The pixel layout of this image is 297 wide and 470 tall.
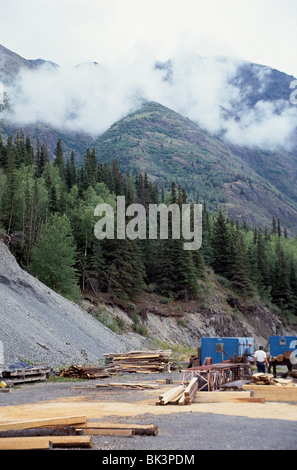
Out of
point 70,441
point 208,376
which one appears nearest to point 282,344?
point 208,376

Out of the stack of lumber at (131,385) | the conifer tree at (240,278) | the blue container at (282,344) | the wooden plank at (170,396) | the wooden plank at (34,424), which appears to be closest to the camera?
the wooden plank at (34,424)

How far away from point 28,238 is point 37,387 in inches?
1622

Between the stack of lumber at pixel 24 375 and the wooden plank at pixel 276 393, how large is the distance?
30.3 feet

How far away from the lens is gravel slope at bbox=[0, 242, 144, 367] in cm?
2430

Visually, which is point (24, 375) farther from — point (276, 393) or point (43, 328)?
point (276, 393)

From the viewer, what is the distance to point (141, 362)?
26859mm

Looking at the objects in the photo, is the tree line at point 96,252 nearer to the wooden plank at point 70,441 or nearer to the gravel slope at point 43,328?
the gravel slope at point 43,328

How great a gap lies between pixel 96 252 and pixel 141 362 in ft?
115

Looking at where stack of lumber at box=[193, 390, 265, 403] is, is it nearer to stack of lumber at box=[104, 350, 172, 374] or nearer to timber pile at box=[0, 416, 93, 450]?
timber pile at box=[0, 416, 93, 450]

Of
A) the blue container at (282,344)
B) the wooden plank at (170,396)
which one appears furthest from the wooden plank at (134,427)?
the blue container at (282,344)

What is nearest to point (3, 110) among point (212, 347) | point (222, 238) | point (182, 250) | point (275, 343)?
point (212, 347)

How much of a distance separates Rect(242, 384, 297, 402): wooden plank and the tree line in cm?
3072

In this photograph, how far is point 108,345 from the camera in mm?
33531

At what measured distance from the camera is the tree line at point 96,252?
159 feet
